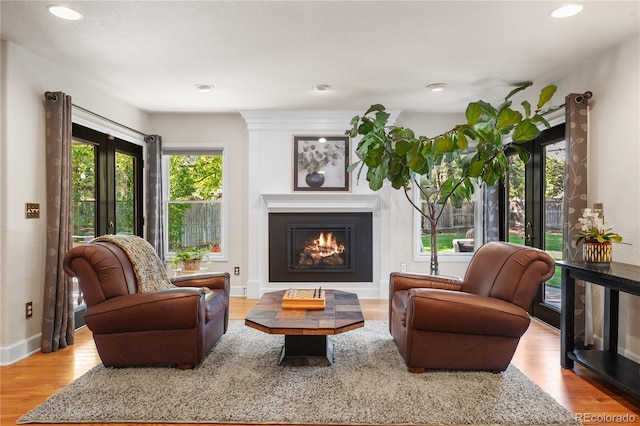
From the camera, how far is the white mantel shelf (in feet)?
17.5

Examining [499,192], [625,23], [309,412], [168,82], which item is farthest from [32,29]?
[499,192]

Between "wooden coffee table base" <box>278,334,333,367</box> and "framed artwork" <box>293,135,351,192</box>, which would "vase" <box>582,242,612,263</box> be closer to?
"wooden coffee table base" <box>278,334,333,367</box>

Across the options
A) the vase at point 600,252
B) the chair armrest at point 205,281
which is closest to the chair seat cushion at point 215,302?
the chair armrest at point 205,281

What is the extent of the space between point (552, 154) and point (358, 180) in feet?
7.02

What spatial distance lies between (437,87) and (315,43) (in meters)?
1.65

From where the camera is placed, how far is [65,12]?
2.69 m

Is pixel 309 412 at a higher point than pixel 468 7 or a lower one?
lower

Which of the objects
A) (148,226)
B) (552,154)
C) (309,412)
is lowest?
(309,412)

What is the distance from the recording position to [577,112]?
11.2 feet

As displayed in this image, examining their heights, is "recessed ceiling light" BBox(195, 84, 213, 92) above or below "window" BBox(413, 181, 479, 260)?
above

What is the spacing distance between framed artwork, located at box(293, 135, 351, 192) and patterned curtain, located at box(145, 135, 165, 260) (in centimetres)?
175

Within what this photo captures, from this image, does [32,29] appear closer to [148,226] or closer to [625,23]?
[148,226]

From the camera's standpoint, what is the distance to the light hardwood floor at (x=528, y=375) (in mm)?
2377

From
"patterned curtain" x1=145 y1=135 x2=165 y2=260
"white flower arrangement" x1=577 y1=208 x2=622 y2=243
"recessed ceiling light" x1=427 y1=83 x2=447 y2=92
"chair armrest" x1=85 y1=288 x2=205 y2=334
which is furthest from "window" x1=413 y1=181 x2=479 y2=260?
"chair armrest" x1=85 y1=288 x2=205 y2=334
